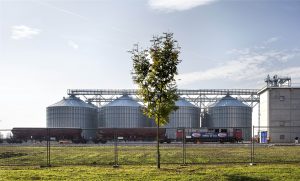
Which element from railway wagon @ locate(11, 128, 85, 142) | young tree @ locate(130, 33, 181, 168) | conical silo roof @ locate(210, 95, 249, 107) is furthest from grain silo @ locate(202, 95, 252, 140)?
young tree @ locate(130, 33, 181, 168)

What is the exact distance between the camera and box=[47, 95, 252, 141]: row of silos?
354ft

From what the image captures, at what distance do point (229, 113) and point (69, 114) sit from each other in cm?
4723

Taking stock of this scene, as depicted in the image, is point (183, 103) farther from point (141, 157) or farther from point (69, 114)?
point (141, 157)

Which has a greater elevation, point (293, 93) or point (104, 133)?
point (293, 93)

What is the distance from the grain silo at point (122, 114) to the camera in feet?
355

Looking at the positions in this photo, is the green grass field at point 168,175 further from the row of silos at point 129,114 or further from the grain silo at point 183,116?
the grain silo at point 183,116

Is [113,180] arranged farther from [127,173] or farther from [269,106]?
[269,106]

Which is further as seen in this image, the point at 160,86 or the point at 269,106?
the point at 269,106

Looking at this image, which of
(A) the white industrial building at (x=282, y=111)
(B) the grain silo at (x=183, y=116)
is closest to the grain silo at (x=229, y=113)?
(B) the grain silo at (x=183, y=116)

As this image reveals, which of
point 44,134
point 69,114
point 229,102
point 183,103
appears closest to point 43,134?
point 44,134

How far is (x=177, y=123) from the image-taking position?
361 feet

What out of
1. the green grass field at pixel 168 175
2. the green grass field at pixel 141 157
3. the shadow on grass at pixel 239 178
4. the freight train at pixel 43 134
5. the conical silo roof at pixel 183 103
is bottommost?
the freight train at pixel 43 134

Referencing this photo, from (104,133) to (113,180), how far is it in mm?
63326

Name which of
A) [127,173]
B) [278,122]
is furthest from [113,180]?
[278,122]
